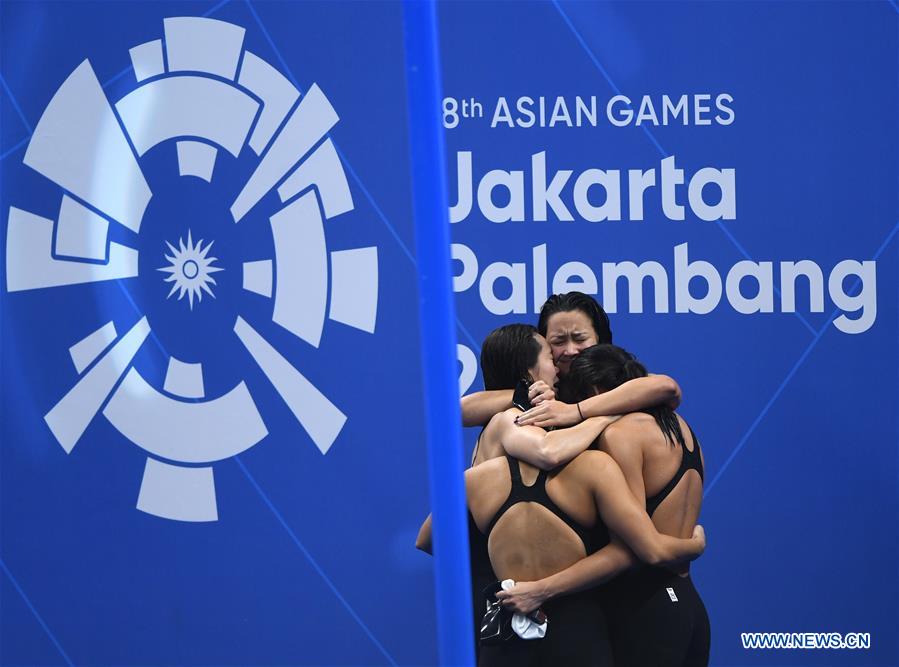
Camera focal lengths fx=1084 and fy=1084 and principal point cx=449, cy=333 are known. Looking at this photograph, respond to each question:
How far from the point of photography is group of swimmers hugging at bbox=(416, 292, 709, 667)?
7.11 ft

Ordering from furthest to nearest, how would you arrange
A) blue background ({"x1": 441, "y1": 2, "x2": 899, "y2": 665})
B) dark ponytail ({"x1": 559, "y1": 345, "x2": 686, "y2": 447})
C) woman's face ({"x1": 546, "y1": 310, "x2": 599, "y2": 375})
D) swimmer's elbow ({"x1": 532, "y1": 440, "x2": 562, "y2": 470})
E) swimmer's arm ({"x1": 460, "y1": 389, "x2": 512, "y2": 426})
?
blue background ({"x1": 441, "y1": 2, "x2": 899, "y2": 665}) → woman's face ({"x1": 546, "y1": 310, "x2": 599, "y2": 375}) → swimmer's arm ({"x1": 460, "y1": 389, "x2": 512, "y2": 426}) → dark ponytail ({"x1": 559, "y1": 345, "x2": 686, "y2": 447}) → swimmer's elbow ({"x1": 532, "y1": 440, "x2": 562, "y2": 470})

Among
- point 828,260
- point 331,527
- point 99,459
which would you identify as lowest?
point 331,527

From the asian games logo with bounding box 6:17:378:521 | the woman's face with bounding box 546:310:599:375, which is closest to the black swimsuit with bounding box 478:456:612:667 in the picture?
the woman's face with bounding box 546:310:599:375

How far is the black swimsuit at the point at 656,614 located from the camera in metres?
2.30

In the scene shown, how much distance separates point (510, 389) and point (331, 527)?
1.37 m

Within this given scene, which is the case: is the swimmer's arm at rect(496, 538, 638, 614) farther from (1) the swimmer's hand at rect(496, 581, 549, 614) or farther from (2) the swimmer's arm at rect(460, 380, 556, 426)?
(2) the swimmer's arm at rect(460, 380, 556, 426)

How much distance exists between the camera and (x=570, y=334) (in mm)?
2773

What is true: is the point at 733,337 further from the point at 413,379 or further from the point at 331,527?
the point at 331,527

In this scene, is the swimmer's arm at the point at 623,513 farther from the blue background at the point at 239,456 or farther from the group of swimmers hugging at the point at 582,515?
the blue background at the point at 239,456

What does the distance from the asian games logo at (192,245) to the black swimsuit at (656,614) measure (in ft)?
4.92

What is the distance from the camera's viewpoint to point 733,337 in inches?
138

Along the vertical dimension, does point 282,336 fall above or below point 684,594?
above

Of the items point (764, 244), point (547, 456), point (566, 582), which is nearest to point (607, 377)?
point (547, 456)

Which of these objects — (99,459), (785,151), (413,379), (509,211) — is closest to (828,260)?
(785,151)
